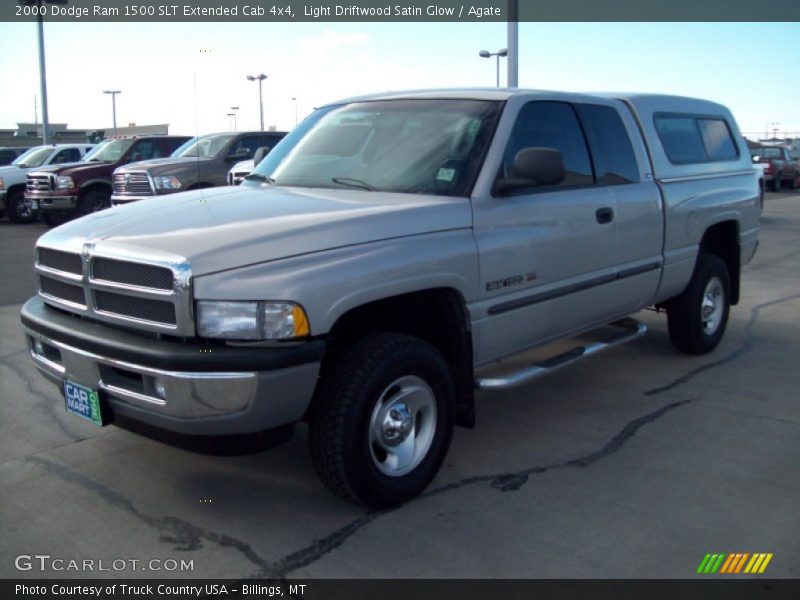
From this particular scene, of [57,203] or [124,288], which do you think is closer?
[124,288]

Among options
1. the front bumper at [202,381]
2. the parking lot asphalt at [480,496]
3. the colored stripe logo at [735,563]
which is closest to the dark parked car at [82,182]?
the parking lot asphalt at [480,496]

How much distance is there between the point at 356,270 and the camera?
11.5ft

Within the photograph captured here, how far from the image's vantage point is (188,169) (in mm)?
13734

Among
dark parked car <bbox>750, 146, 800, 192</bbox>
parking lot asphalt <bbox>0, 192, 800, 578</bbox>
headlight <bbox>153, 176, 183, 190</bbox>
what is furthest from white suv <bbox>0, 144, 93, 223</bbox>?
dark parked car <bbox>750, 146, 800, 192</bbox>

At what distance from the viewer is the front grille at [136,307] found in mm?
3348

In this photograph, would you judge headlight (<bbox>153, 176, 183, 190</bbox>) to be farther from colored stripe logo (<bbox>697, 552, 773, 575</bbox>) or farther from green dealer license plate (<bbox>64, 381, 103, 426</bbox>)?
colored stripe logo (<bbox>697, 552, 773, 575</bbox>)

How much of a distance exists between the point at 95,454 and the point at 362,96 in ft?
9.06

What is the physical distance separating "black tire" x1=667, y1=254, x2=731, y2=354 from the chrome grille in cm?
441

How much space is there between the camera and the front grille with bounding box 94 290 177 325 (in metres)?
3.35

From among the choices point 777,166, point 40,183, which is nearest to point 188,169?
point 40,183

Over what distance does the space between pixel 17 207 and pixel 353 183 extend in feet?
54.3

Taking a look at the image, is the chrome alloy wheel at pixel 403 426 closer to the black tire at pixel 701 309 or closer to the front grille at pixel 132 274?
the front grille at pixel 132 274

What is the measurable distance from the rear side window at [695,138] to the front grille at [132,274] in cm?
405

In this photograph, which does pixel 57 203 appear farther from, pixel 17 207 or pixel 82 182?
pixel 17 207
